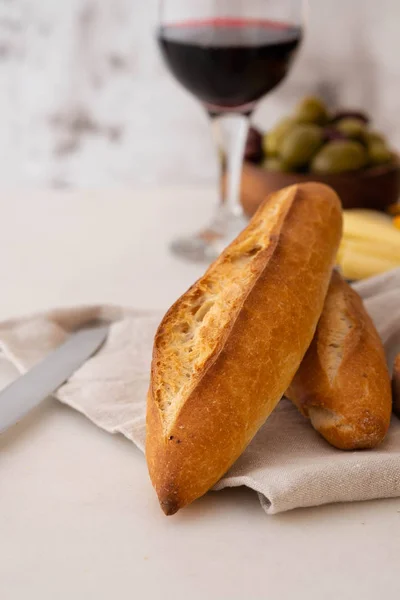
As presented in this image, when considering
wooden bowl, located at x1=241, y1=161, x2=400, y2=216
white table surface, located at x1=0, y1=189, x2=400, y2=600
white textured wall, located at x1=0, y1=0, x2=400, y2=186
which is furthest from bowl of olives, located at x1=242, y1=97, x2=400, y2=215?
white table surface, located at x1=0, y1=189, x2=400, y2=600

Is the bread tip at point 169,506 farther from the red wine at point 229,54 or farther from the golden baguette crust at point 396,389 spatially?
the red wine at point 229,54

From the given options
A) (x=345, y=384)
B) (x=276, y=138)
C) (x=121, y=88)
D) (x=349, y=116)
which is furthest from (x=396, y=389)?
(x=121, y=88)

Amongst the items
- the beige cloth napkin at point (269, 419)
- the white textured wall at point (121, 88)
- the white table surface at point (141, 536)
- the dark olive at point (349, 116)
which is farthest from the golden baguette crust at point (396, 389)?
the white textured wall at point (121, 88)

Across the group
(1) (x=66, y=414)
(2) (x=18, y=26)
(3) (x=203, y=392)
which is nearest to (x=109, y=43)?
(2) (x=18, y=26)

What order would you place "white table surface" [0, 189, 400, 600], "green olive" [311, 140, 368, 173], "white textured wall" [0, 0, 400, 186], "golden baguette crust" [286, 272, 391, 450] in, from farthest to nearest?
"white textured wall" [0, 0, 400, 186] < "green olive" [311, 140, 368, 173] < "golden baguette crust" [286, 272, 391, 450] < "white table surface" [0, 189, 400, 600]

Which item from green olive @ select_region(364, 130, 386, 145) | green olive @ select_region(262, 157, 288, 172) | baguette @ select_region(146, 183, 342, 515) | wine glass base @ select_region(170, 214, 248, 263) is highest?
baguette @ select_region(146, 183, 342, 515)

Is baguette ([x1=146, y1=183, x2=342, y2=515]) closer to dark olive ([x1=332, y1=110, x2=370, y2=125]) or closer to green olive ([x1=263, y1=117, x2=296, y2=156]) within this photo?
green olive ([x1=263, y1=117, x2=296, y2=156])
